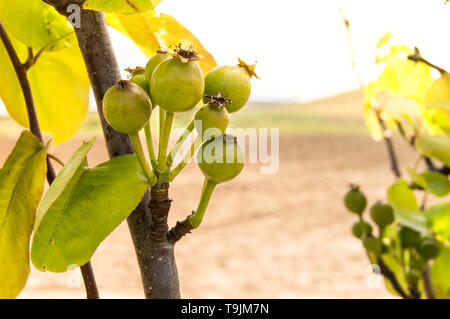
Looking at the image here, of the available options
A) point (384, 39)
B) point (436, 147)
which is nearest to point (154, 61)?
point (436, 147)

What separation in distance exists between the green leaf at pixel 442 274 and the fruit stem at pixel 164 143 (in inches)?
17.7

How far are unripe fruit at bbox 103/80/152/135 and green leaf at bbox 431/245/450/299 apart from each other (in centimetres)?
47

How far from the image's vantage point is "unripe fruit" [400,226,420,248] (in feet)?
1.70

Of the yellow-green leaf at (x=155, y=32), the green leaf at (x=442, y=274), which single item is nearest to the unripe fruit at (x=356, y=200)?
the green leaf at (x=442, y=274)

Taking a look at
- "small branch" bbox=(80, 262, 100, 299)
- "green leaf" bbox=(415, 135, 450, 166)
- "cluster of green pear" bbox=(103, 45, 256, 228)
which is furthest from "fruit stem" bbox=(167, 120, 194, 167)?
"green leaf" bbox=(415, 135, 450, 166)

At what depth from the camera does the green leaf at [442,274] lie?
0.58m

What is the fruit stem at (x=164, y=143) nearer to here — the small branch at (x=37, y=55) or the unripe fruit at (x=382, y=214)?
the small branch at (x=37, y=55)

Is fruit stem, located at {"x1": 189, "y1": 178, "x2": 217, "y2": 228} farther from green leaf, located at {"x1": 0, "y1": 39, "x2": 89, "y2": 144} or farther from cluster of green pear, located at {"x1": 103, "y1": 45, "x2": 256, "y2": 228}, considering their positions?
green leaf, located at {"x1": 0, "y1": 39, "x2": 89, "y2": 144}

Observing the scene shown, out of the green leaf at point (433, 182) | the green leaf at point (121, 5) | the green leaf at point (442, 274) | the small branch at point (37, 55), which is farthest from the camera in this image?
the green leaf at point (442, 274)

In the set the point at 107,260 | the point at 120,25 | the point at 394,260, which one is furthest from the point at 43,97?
the point at 107,260

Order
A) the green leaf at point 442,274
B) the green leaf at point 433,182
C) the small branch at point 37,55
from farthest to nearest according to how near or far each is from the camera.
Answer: the green leaf at point 442,274
the green leaf at point 433,182
the small branch at point 37,55

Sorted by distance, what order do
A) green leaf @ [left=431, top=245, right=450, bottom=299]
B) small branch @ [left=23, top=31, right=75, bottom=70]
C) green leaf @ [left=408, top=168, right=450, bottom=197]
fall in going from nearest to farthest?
small branch @ [left=23, top=31, right=75, bottom=70], green leaf @ [left=408, top=168, right=450, bottom=197], green leaf @ [left=431, top=245, right=450, bottom=299]

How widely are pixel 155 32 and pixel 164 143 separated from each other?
0.36ft

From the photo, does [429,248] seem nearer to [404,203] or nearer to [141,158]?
[404,203]
